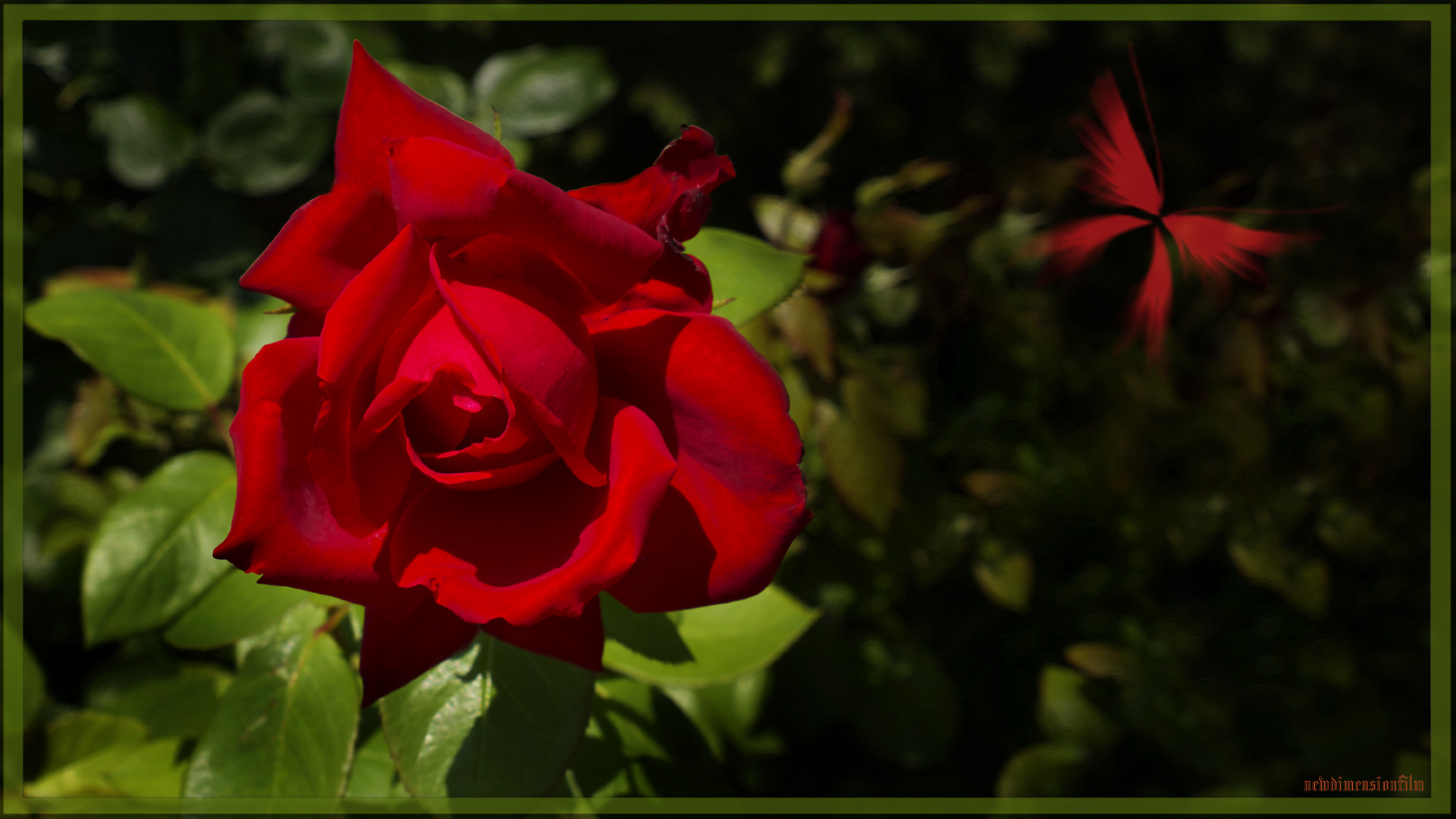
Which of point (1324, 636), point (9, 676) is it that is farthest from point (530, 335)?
point (1324, 636)

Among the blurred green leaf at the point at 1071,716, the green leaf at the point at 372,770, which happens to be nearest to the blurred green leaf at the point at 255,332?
the green leaf at the point at 372,770

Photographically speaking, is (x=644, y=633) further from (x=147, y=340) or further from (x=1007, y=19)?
(x=1007, y=19)

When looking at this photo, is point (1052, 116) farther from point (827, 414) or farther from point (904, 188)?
point (827, 414)

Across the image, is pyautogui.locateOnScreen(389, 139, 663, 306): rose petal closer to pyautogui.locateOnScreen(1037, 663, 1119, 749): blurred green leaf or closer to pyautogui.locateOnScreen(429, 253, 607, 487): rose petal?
pyautogui.locateOnScreen(429, 253, 607, 487): rose petal

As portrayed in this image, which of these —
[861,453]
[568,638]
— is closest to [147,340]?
[568,638]

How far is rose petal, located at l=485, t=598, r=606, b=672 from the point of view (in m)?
0.34

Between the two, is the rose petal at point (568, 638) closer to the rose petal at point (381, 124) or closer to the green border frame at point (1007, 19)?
the rose petal at point (381, 124)

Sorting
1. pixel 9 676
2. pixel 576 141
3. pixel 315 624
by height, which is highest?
pixel 576 141

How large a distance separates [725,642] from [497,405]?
243mm

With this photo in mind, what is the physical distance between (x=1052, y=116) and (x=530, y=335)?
100 centimetres

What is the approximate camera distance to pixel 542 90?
2.62ft

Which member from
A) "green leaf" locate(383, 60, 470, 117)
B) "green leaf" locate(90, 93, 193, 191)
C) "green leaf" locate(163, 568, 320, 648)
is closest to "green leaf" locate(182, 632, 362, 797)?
"green leaf" locate(163, 568, 320, 648)

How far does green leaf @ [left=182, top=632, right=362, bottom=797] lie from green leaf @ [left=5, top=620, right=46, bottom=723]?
360mm

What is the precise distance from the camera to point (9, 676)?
66 cm
